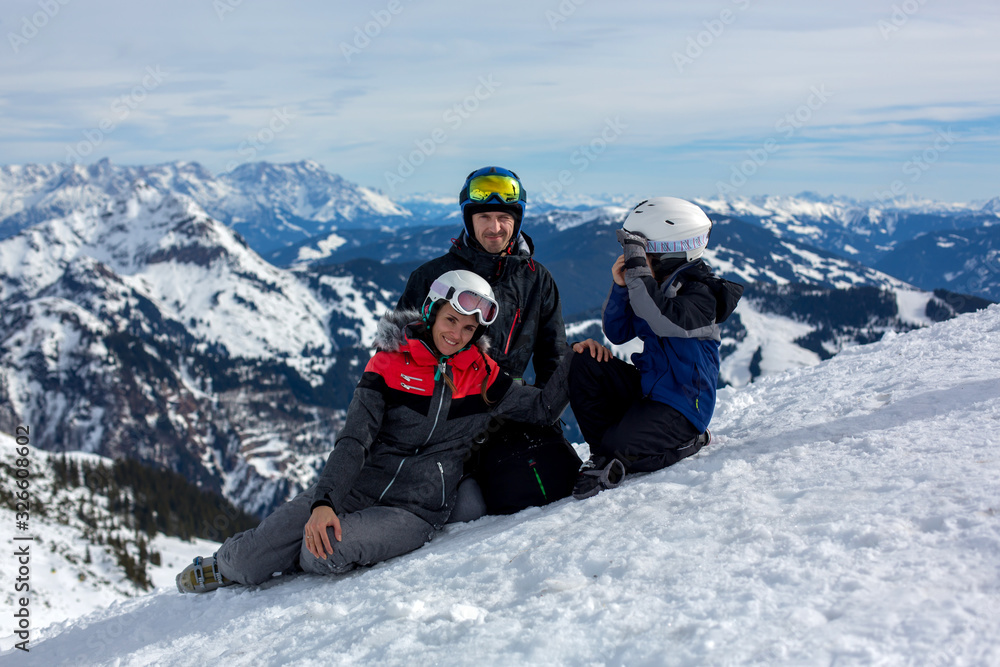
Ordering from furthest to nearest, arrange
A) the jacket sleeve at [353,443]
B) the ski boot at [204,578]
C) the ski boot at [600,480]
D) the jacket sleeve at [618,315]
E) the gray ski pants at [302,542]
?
the ski boot at [204,578], the jacket sleeve at [618,315], the ski boot at [600,480], the gray ski pants at [302,542], the jacket sleeve at [353,443]

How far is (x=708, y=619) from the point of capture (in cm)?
325

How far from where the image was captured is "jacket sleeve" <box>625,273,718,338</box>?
5.59m

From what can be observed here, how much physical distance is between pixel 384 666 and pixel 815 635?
243cm

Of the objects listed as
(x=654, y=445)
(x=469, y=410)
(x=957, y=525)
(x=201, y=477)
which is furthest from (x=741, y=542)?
(x=201, y=477)

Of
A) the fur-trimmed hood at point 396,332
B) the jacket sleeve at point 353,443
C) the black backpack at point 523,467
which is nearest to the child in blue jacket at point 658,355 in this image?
the black backpack at point 523,467

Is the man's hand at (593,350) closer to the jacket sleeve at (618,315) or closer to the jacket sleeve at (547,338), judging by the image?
the jacket sleeve at (618,315)

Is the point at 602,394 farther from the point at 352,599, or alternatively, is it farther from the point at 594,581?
the point at 352,599

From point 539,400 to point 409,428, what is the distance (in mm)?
1416

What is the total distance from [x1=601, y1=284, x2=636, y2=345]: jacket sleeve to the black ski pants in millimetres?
310

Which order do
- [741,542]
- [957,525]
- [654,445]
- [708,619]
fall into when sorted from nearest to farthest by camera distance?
[708,619] < [957,525] < [741,542] < [654,445]

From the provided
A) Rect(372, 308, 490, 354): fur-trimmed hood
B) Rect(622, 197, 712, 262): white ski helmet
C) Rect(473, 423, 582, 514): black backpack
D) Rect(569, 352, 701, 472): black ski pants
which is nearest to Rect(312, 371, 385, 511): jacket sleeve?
Rect(372, 308, 490, 354): fur-trimmed hood

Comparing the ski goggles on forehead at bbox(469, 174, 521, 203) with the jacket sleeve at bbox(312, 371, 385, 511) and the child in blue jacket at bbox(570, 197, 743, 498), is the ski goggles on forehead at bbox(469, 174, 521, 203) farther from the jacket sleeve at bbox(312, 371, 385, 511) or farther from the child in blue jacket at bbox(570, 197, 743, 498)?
the jacket sleeve at bbox(312, 371, 385, 511)

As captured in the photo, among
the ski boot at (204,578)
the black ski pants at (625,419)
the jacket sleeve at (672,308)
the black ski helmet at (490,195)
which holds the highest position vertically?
the black ski helmet at (490,195)

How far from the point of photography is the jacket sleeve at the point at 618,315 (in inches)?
238
